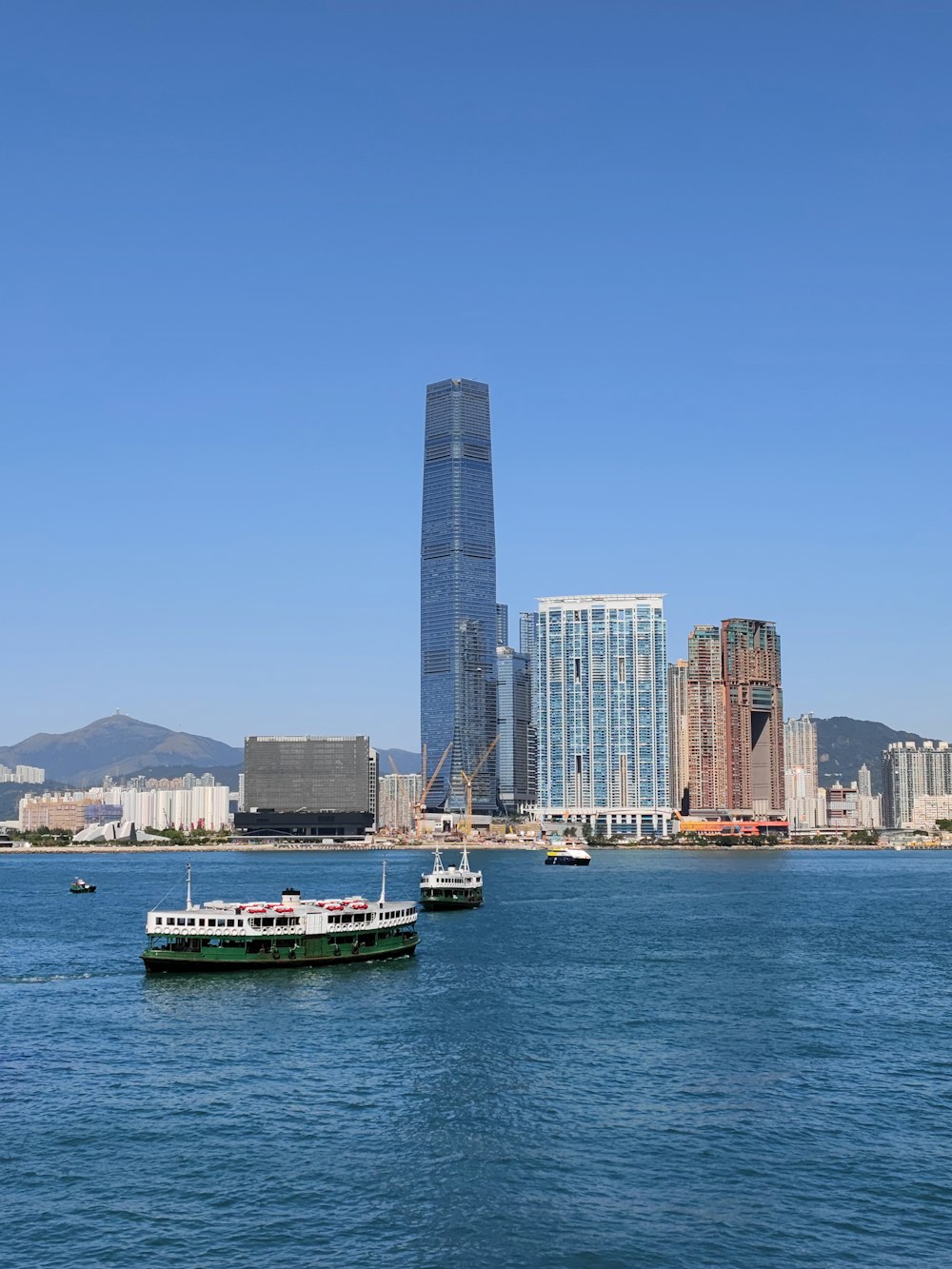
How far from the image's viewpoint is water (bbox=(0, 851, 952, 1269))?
45281 mm

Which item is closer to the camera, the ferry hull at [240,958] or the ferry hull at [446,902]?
the ferry hull at [240,958]

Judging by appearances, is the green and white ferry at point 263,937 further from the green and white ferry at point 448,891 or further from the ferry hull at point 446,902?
the green and white ferry at point 448,891

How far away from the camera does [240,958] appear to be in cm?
10675

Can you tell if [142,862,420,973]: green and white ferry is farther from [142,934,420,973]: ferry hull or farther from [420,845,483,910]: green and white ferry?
[420,845,483,910]: green and white ferry

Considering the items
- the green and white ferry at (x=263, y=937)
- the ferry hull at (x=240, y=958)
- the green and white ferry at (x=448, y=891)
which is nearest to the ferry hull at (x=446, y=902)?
the green and white ferry at (x=448, y=891)

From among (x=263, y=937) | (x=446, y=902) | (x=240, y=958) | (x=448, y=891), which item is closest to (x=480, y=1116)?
(x=240, y=958)

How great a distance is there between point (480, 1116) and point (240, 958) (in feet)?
165

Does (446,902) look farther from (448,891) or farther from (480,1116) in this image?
(480,1116)

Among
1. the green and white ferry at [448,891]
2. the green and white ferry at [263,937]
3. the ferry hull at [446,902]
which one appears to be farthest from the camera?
the green and white ferry at [448,891]

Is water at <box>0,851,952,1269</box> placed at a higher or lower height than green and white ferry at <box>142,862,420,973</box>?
lower

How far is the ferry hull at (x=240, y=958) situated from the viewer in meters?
105

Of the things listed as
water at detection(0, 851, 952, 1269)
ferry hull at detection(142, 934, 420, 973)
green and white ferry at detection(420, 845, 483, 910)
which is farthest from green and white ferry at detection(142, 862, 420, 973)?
green and white ferry at detection(420, 845, 483, 910)

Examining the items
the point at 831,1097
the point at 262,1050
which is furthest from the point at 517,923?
the point at 831,1097

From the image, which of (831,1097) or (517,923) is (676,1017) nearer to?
(831,1097)
